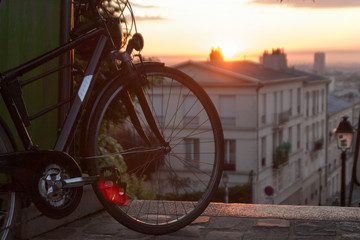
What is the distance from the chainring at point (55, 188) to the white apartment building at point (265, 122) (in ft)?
67.1

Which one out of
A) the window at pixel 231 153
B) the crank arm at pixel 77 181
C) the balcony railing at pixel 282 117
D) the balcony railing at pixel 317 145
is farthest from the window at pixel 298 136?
the crank arm at pixel 77 181

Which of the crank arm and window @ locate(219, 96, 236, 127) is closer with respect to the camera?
the crank arm

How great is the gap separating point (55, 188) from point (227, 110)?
80.5 feet

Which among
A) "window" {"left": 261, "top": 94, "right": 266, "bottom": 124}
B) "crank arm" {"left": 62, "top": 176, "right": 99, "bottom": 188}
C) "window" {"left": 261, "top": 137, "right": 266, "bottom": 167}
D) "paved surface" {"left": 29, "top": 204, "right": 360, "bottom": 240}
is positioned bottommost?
"window" {"left": 261, "top": 137, "right": 266, "bottom": 167}

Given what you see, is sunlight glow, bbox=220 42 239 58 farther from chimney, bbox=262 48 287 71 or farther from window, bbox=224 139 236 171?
window, bbox=224 139 236 171

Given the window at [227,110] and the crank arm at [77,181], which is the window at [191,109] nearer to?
the crank arm at [77,181]

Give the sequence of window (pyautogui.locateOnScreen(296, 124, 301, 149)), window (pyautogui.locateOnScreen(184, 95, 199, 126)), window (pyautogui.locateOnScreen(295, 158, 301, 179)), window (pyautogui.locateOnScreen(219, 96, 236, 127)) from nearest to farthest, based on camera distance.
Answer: window (pyautogui.locateOnScreen(184, 95, 199, 126)), window (pyautogui.locateOnScreen(219, 96, 236, 127)), window (pyautogui.locateOnScreen(295, 158, 301, 179)), window (pyautogui.locateOnScreen(296, 124, 301, 149))

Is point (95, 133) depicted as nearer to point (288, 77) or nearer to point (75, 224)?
point (75, 224)

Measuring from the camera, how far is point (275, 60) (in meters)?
31.7

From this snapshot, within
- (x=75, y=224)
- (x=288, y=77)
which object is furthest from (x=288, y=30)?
(x=75, y=224)

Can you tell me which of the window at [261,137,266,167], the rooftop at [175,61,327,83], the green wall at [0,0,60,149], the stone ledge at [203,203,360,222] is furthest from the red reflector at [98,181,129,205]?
the window at [261,137,266,167]

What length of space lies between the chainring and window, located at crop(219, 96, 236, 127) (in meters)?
24.0

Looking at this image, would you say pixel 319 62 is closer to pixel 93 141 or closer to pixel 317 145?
pixel 317 145

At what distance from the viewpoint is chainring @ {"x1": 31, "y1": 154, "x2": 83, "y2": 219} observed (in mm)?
2041
